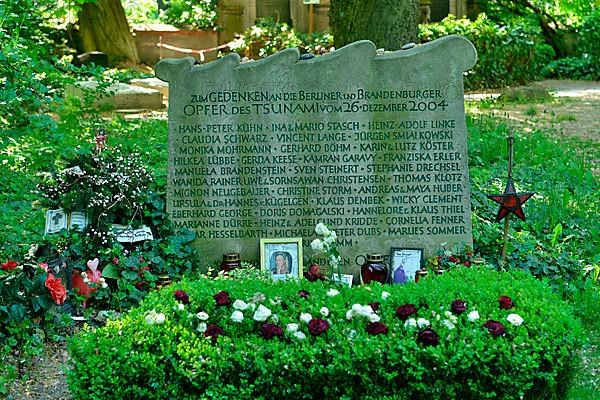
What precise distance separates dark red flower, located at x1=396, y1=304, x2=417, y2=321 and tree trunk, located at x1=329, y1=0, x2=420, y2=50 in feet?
22.6

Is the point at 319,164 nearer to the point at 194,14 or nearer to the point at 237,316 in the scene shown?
the point at 237,316

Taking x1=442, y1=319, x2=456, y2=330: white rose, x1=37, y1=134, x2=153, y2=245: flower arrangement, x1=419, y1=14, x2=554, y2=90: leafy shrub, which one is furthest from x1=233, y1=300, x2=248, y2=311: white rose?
x1=419, y1=14, x2=554, y2=90: leafy shrub

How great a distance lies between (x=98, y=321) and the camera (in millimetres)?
6250

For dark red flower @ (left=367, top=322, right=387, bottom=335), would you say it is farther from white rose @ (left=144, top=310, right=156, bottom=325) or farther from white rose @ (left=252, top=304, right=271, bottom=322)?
white rose @ (left=144, top=310, right=156, bottom=325)

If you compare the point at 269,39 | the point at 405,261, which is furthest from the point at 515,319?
the point at 269,39

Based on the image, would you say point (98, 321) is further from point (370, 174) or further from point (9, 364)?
point (370, 174)

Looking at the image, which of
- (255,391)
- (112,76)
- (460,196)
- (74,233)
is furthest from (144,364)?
(112,76)

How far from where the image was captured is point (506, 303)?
16.1 ft

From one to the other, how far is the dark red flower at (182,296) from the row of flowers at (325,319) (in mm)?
33

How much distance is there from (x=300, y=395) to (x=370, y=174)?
8.57ft

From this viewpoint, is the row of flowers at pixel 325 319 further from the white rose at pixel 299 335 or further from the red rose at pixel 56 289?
the red rose at pixel 56 289

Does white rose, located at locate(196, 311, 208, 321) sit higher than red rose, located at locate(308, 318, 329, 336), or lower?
higher

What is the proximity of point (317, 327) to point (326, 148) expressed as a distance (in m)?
2.44

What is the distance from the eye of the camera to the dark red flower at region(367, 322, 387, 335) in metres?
4.68
